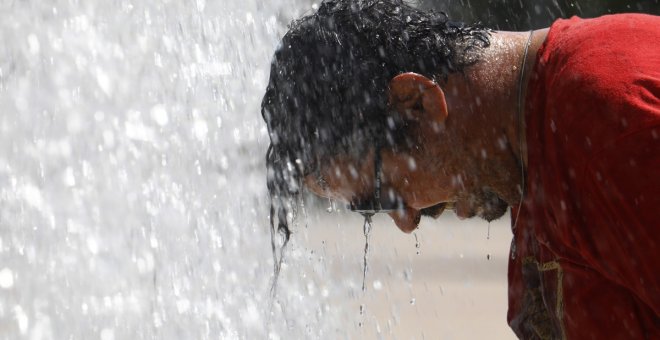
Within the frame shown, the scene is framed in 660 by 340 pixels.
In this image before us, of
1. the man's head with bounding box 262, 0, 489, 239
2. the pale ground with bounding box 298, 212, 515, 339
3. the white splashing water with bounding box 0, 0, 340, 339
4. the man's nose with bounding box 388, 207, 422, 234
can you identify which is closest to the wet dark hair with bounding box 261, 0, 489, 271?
the man's head with bounding box 262, 0, 489, 239

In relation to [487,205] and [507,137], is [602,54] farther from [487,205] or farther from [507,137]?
[487,205]

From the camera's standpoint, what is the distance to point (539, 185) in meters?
1.88

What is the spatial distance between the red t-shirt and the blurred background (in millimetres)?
1828

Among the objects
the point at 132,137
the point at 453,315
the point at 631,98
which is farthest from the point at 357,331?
the point at 631,98

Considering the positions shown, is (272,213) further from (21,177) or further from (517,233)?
(21,177)

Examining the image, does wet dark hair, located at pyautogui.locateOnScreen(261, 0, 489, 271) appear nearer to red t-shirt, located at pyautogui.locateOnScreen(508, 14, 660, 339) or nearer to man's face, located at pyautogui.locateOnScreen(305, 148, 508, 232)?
man's face, located at pyautogui.locateOnScreen(305, 148, 508, 232)

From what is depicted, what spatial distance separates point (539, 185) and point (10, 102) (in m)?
3.55

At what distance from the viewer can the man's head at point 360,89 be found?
1982mm

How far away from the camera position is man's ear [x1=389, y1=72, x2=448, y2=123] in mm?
1934

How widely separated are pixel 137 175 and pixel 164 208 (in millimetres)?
253

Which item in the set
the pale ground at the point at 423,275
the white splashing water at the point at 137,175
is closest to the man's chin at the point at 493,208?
the white splashing water at the point at 137,175

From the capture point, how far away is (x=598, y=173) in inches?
65.4

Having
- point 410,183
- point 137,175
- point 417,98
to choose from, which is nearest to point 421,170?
point 410,183

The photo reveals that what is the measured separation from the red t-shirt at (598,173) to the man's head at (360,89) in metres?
0.20
